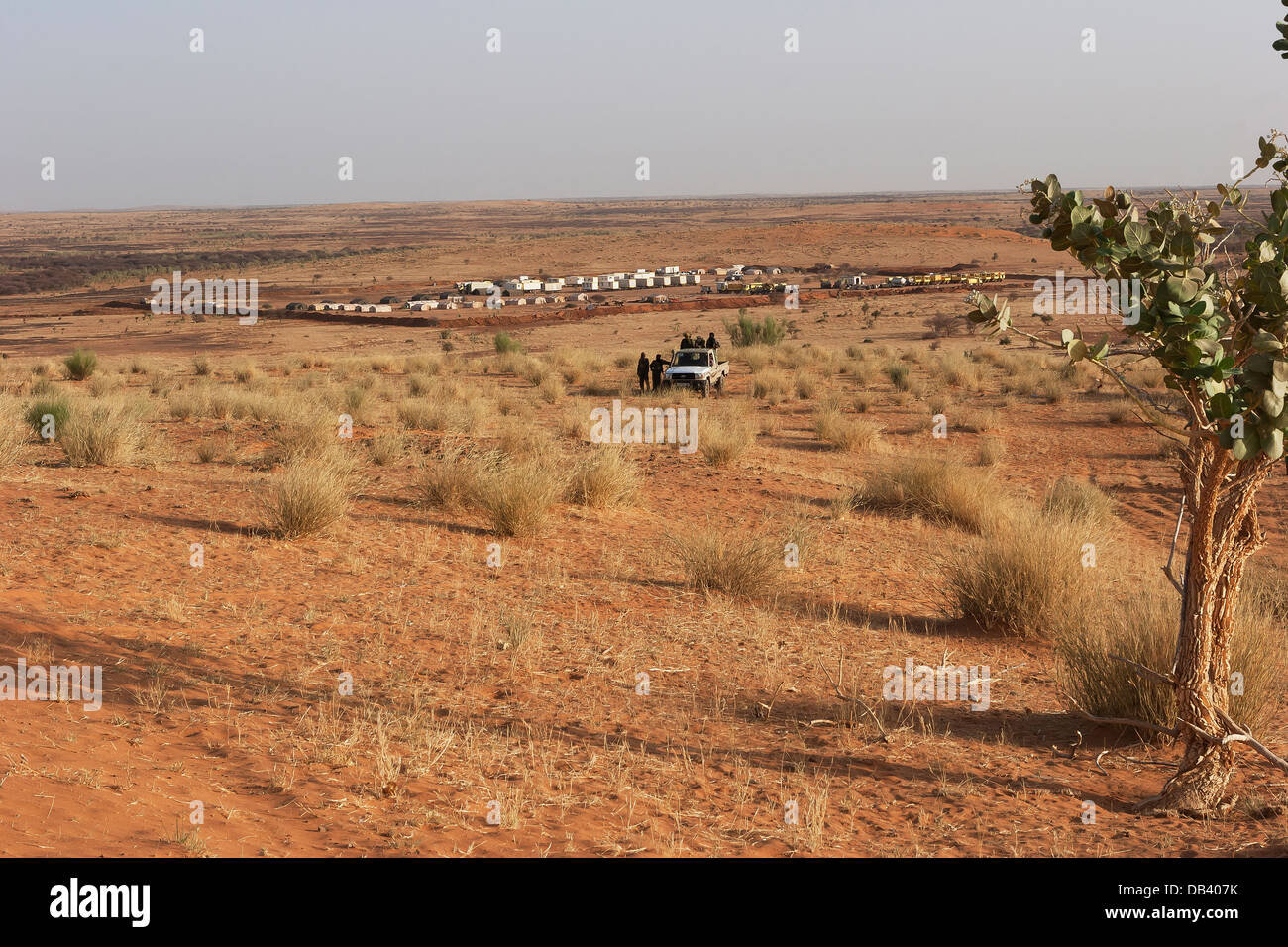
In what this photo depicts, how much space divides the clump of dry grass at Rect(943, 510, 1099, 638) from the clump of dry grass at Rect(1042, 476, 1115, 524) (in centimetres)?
369

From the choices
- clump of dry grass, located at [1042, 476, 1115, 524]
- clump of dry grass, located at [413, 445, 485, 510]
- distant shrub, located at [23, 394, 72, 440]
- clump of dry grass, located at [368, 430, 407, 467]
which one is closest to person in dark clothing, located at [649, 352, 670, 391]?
clump of dry grass, located at [368, 430, 407, 467]

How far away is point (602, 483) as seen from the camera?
1277 cm

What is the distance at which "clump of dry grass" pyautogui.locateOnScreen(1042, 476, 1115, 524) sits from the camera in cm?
1346

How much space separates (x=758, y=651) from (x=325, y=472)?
5.23m

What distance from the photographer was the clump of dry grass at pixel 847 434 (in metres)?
19.5


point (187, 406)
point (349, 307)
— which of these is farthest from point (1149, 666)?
point (349, 307)

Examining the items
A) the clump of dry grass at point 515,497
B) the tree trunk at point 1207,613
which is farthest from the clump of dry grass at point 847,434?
the tree trunk at point 1207,613

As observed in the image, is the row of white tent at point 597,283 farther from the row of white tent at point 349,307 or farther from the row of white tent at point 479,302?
the row of white tent at point 349,307

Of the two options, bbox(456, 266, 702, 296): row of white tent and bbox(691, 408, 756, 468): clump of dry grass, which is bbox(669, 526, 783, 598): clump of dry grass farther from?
bbox(456, 266, 702, 296): row of white tent

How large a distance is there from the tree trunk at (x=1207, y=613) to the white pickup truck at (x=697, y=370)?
1965 centimetres

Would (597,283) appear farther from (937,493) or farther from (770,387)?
(937,493)

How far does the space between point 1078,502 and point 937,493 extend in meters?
2.14

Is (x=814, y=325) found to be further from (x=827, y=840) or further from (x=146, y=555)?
(x=827, y=840)

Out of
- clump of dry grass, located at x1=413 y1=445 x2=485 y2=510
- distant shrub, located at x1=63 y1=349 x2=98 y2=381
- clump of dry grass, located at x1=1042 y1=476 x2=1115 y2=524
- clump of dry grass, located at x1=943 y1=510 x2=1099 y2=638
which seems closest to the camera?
clump of dry grass, located at x1=943 y1=510 x2=1099 y2=638
